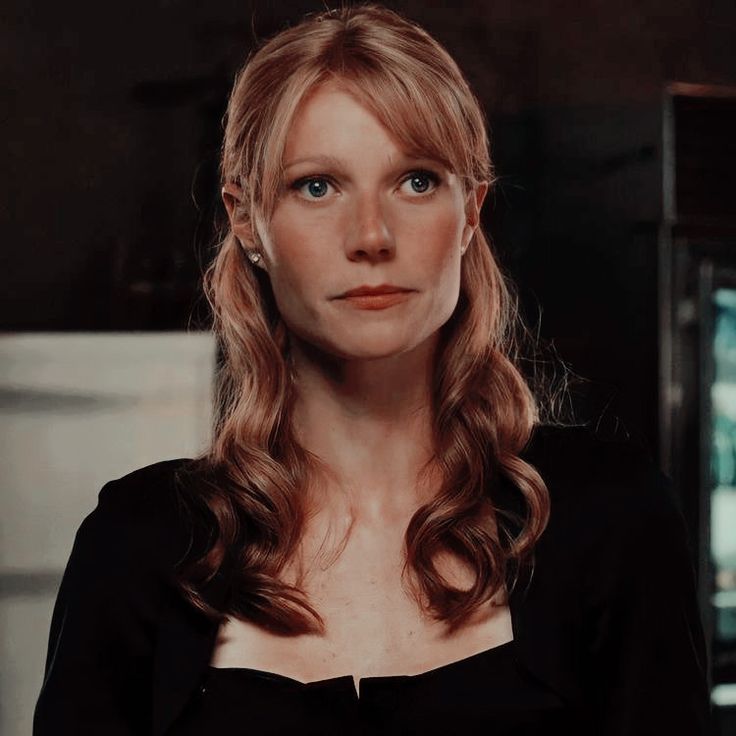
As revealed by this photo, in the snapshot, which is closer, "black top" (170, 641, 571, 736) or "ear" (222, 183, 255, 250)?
"black top" (170, 641, 571, 736)

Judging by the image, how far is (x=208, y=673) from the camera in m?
1.51

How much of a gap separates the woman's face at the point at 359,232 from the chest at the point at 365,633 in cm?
24

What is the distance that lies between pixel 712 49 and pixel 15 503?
2.07m

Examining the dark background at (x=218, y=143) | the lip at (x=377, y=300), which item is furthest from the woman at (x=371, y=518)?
the dark background at (x=218, y=143)

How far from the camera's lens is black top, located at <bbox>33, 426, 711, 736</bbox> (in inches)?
58.3

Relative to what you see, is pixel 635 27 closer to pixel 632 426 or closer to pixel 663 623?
pixel 632 426

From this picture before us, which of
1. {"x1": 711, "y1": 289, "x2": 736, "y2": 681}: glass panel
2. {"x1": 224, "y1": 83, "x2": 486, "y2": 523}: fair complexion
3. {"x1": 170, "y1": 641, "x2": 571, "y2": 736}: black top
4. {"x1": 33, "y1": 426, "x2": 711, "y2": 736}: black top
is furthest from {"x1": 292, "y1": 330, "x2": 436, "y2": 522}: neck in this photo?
{"x1": 711, "y1": 289, "x2": 736, "y2": 681}: glass panel

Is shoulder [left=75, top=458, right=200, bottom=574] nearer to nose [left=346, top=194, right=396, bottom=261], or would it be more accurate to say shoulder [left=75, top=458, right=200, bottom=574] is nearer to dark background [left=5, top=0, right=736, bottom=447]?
nose [left=346, top=194, right=396, bottom=261]

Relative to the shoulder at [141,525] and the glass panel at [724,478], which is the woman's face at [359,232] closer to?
the shoulder at [141,525]

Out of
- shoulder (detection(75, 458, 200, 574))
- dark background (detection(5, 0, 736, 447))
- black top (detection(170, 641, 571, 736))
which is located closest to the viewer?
black top (detection(170, 641, 571, 736))

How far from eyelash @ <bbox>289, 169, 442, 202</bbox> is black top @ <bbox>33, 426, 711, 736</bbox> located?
1.05 ft

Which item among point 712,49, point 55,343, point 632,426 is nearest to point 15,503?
point 55,343

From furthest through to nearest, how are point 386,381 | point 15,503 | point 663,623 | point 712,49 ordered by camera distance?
point 712,49
point 15,503
point 386,381
point 663,623

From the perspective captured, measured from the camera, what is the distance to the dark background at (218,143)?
308 cm
